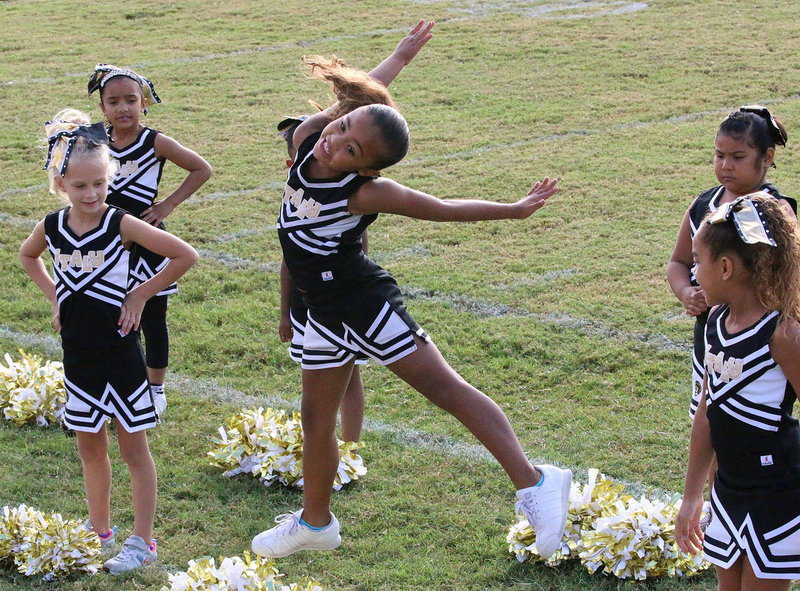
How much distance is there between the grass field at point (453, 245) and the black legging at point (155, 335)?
0.79ft

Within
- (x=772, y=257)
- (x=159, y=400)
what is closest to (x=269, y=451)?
(x=159, y=400)

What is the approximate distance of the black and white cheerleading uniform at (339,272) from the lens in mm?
3705

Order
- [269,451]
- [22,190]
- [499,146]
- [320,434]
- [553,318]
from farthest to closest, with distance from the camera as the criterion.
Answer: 1. [499,146]
2. [22,190]
3. [553,318]
4. [269,451]
5. [320,434]

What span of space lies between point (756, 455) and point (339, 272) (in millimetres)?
1459

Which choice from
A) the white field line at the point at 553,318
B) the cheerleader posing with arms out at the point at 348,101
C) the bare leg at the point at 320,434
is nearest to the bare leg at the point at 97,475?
the bare leg at the point at 320,434

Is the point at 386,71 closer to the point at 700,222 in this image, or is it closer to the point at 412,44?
the point at 412,44

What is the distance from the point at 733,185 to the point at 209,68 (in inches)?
513

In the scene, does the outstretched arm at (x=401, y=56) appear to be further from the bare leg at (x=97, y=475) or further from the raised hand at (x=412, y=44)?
the bare leg at (x=97, y=475)

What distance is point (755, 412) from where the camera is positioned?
3.10 meters

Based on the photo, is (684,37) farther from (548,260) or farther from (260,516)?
(260,516)

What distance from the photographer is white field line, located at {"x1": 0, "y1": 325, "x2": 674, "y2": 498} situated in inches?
199

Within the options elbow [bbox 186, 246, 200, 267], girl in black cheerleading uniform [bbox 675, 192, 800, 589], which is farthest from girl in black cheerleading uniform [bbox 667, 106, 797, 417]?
elbow [bbox 186, 246, 200, 267]

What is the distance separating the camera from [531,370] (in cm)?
618

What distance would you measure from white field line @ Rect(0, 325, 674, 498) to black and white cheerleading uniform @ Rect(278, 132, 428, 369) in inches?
57.3
